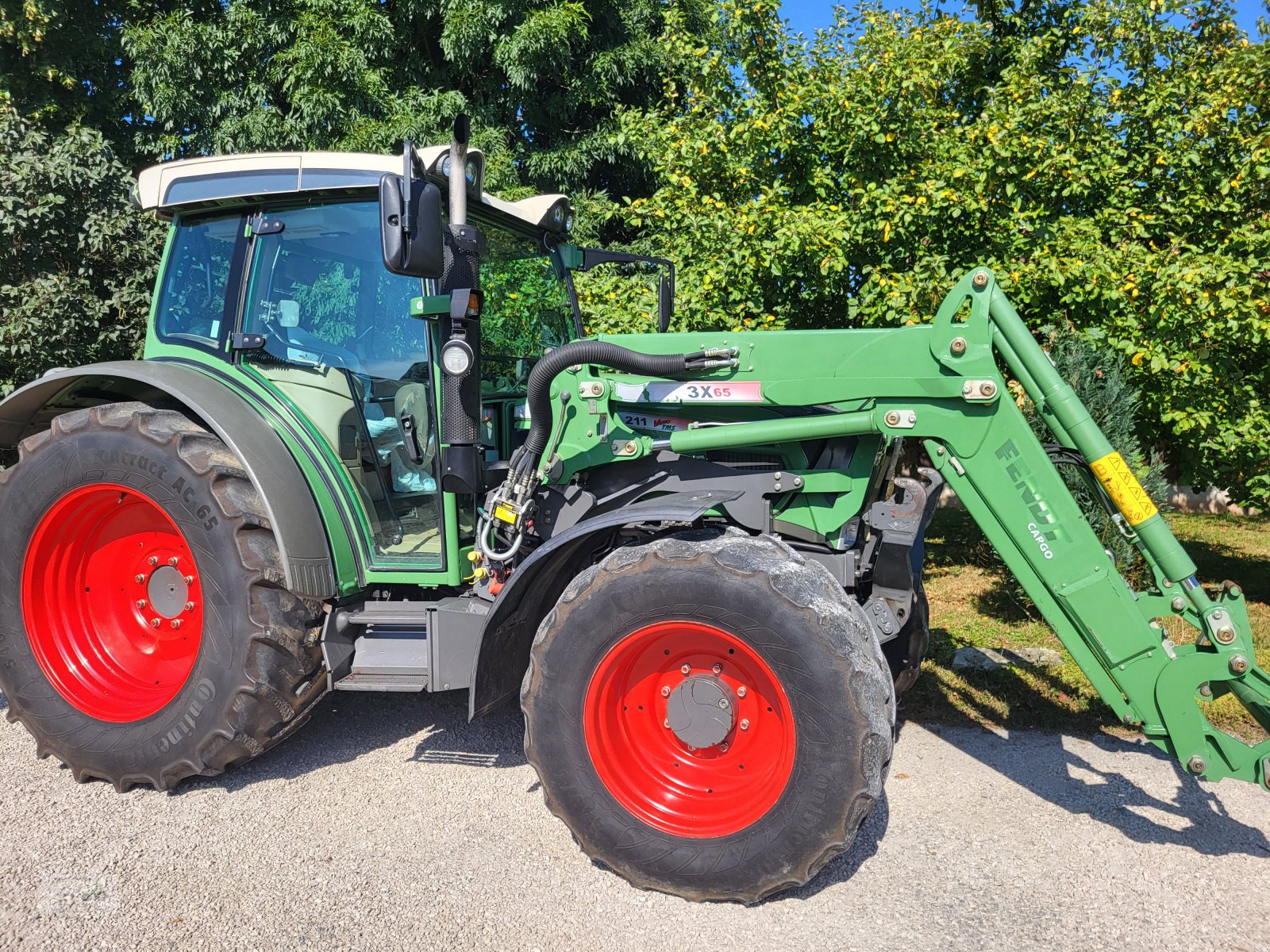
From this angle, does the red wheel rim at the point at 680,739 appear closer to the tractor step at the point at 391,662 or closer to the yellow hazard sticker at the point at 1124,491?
the tractor step at the point at 391,662

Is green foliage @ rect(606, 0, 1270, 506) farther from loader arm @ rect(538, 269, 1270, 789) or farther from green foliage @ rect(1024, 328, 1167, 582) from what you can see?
loader arm @ rect(538, 269, 1270, 789)

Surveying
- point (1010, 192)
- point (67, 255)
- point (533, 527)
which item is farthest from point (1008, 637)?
point (67, 255)

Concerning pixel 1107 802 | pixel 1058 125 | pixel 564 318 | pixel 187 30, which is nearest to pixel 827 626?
pixel 1107 802

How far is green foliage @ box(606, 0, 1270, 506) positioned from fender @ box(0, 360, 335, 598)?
347cm

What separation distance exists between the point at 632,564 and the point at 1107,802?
2.20 m

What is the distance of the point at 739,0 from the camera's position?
22.0ft

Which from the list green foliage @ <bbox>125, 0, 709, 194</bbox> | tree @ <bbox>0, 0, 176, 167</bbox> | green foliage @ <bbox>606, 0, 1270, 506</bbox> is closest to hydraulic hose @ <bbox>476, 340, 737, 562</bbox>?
green foliage @ <bbox>606, 0, 1270, 506</bbox>

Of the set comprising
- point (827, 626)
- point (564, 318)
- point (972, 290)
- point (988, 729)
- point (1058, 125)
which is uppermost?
point (1058, 125)

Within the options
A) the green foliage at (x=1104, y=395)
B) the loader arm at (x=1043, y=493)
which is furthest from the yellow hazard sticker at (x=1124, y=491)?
the green foliage at (x=1104, y=395)

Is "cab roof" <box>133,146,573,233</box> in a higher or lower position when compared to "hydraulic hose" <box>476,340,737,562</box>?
higher

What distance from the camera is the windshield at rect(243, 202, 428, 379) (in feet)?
12.0

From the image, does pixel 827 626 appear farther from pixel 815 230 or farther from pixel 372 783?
pixel 815 230

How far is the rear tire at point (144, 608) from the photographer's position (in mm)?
3479

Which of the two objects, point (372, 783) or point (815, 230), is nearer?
point (372, 783)
